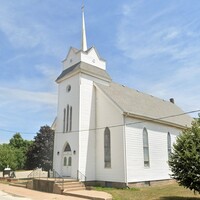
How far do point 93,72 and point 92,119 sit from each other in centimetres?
489

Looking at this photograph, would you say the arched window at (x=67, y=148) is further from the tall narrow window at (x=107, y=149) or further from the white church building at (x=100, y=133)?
the tall narrow window at (x=107, y=149)

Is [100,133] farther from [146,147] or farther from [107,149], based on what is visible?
[146,147]

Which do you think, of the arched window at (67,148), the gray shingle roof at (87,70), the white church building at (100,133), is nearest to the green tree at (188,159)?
the white church building at (100,133)

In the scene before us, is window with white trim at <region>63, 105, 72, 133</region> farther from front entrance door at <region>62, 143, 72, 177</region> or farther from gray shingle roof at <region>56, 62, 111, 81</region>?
gray shingle roof at <region>56, 62, 111, 81</region>

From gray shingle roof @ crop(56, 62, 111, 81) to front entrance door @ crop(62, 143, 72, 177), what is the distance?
25.1 feet

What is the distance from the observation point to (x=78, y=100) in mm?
22625

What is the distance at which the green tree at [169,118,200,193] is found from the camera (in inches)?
513

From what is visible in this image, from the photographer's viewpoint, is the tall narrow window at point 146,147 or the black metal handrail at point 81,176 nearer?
the black metal handrail at point 81,176

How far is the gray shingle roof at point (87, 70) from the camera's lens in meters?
23.5

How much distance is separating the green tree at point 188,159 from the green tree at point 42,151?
34494 millimetres

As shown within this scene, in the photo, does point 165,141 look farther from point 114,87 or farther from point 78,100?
point 78,100

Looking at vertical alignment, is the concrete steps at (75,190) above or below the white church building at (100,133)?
below

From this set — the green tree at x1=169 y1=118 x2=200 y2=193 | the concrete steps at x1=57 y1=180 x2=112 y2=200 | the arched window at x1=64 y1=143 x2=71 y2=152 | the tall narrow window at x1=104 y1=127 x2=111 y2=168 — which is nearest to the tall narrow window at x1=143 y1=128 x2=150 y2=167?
the tall narrow window at x1=104 y1=127 x2=111 y2=168

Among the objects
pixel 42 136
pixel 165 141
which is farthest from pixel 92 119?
pixel 42 136
